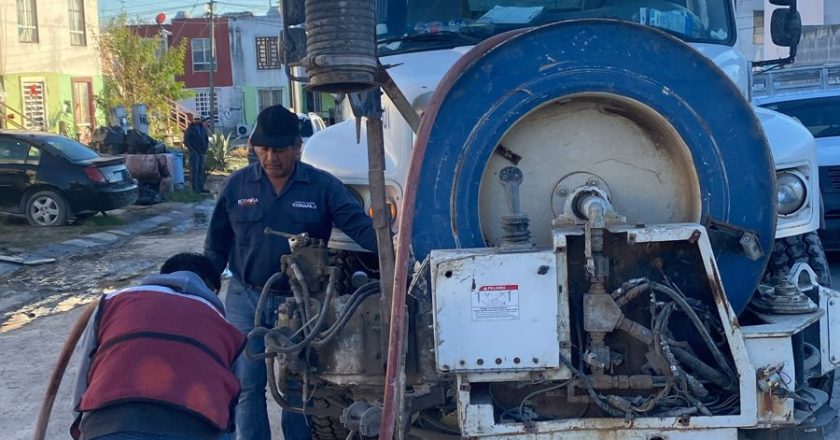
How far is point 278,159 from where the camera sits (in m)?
4.50

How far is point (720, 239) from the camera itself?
11.3 ft

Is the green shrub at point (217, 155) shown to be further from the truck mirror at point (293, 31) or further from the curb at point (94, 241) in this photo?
the truck mirror at point (293, 31)

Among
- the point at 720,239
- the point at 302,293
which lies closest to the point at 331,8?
the point at 302,293

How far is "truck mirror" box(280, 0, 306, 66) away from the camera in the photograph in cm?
322

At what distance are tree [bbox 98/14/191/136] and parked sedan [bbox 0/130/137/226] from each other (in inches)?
520

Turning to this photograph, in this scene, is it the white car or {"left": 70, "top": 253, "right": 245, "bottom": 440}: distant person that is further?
the white car

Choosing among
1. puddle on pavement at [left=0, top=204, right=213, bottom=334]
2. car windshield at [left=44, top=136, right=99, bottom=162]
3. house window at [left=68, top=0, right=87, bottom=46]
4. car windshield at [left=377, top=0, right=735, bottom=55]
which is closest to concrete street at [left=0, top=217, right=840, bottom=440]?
puddle on pavement at [left=0, top=204, right=213, bottom=334]

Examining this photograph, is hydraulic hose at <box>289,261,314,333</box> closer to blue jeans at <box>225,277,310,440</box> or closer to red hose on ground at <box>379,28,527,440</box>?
red hose on ground at <box>379,28,527,440</box>

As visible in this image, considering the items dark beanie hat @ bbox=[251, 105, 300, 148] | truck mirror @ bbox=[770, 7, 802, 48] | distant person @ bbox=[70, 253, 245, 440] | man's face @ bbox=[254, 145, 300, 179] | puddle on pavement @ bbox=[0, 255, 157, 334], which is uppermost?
truck mirror @ bbox=[770, 7, 802, 48]

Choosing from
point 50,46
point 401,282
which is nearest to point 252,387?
point 401,282

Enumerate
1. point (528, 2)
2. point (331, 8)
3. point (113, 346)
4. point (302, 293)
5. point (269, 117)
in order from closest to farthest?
point (331, 8) < point (113, 346) < point (302, 293) < point (269, 117) < point (528, 2)

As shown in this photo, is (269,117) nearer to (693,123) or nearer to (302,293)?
(302,293)

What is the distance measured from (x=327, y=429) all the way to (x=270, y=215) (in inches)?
44.1

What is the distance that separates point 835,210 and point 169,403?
7809 mm
